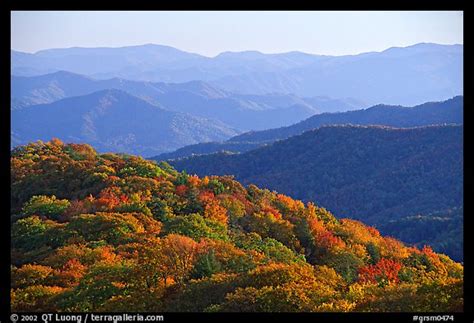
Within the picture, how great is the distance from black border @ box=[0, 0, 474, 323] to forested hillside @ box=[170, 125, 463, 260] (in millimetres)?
88942

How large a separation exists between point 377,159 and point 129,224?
133 m

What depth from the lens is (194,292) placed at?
1319 centimetres

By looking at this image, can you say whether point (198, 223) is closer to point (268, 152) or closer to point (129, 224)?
point (129, 224)

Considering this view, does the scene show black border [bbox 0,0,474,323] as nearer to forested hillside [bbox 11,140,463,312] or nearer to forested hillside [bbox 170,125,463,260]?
forested hillside [bbox 11,140,463,312]

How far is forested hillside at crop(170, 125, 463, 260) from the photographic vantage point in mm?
120000

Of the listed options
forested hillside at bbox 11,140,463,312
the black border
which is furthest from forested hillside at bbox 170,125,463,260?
the black border
